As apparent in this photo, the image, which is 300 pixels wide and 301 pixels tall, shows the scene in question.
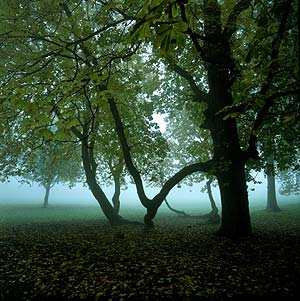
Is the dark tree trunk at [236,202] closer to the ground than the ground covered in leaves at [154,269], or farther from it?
farther from it

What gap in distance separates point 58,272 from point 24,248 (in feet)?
13.6

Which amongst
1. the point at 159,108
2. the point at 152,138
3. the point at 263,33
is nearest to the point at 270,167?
the point at 152,138

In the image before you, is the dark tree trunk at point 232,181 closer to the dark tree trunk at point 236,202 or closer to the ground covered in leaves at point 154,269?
the dark tree trunk at point 236,202

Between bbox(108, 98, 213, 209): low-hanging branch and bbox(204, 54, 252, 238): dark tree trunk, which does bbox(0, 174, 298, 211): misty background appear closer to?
bbox(108, 98, 213, 209): low-hanging branch

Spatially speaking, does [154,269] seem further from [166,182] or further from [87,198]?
[87,198]

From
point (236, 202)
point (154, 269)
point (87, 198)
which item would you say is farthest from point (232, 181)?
point (87, 198)

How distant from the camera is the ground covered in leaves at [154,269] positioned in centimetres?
640

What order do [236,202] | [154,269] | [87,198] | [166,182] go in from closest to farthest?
[154,269], [236,202], [166,182], [87,198]

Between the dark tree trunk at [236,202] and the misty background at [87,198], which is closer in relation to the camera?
the dark tree trunk at [236,202]

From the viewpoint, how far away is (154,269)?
804 centimetres

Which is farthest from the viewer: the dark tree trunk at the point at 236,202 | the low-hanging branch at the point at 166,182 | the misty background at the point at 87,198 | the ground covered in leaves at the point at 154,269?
the misty background at the point at 87,198

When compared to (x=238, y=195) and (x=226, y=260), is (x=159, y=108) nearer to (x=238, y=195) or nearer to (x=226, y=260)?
(x=238, y=195)

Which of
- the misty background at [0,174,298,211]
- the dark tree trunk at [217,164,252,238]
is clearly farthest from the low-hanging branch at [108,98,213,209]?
the misty background at [0,174,298,211]

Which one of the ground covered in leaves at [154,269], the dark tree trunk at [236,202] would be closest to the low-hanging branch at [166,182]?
the dark tree trunk at [236,202]
